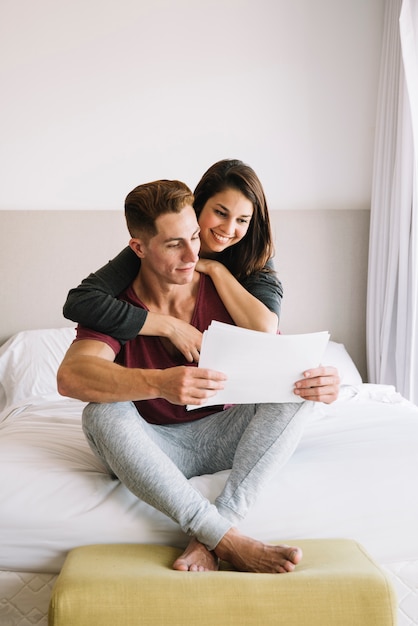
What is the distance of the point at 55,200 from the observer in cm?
349

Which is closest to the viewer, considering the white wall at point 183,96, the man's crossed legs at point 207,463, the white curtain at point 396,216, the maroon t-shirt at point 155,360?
the man's crossed legs at point 207,463

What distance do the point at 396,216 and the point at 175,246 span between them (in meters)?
1.62

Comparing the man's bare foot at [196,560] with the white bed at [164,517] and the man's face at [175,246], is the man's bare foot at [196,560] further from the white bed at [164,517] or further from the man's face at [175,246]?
the man's face at [175,246]

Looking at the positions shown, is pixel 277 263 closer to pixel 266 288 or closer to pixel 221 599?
pixel 266 288

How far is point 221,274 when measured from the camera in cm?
199

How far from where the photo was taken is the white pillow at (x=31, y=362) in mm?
2994

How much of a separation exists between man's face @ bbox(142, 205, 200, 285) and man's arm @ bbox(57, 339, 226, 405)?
0.87 ft

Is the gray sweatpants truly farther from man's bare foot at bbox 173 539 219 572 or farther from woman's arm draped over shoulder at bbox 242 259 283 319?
woman's arm draped over shoulder at bbox 242 259 283 319

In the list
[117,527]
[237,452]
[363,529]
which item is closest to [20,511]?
[117,527]

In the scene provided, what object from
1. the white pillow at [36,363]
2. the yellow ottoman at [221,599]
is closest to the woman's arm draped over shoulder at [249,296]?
the yellow ottoman at [221,599]

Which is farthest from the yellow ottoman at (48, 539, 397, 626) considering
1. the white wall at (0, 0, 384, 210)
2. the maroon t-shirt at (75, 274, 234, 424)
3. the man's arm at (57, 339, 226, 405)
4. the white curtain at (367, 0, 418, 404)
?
the white wall at (0, 0, 384, 210)

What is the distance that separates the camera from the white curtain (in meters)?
2.95

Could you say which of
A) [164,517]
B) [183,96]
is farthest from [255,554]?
[183,96]

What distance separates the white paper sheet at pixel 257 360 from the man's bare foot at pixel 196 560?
0.28m
